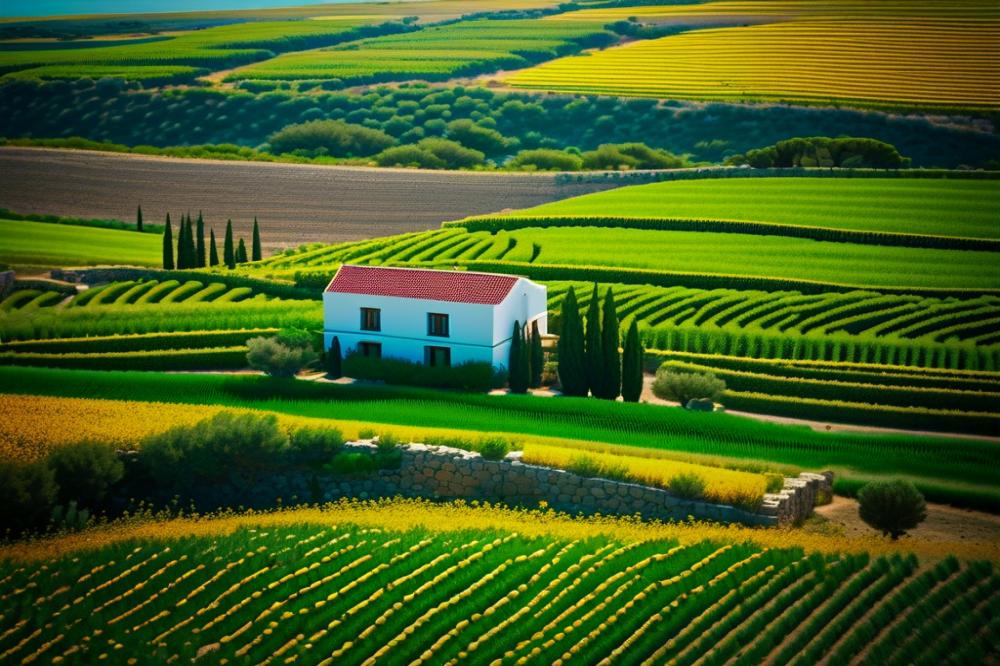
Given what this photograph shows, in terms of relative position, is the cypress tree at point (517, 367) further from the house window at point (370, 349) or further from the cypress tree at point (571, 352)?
the house window at point (370, 349)

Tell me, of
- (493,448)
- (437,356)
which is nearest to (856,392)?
(437,356)

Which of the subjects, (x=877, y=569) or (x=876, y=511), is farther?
(x=876, y=511)

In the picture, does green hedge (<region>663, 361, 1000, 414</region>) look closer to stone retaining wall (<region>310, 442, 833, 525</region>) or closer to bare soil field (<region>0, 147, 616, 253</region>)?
stone retaining wall (<region>310, 442, 833, 525</region>)

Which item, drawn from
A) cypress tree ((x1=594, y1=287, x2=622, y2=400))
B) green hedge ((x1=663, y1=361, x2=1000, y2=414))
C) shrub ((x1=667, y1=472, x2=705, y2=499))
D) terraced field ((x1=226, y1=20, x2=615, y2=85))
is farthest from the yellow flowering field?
terraced field ((x1=226, y1=20, x2=615, y2=85))

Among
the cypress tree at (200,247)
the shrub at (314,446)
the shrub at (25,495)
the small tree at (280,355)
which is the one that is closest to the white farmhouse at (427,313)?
the small tree at (280,355)

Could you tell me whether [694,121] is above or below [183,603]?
above

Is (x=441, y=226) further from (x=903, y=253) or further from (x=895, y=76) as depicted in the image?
(x=895, y=76)

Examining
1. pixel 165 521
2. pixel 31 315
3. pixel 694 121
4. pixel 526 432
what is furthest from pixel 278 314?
pixel 694 121
